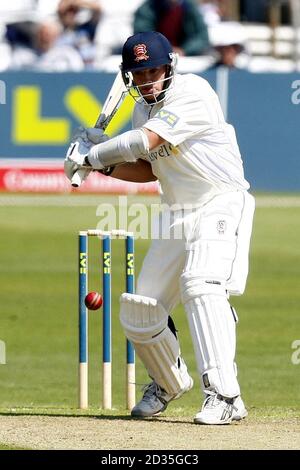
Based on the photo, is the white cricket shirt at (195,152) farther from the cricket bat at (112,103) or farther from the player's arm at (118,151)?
the cricket bat at (112,103)

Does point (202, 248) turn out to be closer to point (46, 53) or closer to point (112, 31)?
point (46, 53)

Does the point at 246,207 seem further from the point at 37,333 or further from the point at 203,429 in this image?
the point at 37,333

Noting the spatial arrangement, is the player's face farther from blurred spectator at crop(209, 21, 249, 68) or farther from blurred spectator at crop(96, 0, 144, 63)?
blurred spectator at crop(96, 0, 144, 63)

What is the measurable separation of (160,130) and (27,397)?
2.70 meters

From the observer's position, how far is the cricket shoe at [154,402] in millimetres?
6520

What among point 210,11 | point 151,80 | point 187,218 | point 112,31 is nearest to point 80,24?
point 112,31

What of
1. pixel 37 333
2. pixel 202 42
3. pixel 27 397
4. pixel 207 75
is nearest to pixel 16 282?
pixel 37 333

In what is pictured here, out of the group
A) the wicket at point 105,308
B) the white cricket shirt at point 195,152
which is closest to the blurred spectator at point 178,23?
the wicket at point 105,308

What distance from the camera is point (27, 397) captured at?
8.16 metres

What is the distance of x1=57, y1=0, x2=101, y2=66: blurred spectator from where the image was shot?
1938cm

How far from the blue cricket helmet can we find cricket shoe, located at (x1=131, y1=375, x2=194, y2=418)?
1595 mm

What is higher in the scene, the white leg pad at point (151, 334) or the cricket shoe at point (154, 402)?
the white leg pad at point (151, 334)

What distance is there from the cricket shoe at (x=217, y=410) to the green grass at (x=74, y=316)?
0.85 m

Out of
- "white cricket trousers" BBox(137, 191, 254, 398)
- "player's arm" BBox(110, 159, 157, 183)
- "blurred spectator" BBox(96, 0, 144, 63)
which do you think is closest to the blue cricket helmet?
"player's arm" BBox(110, 159, 157, 183)
